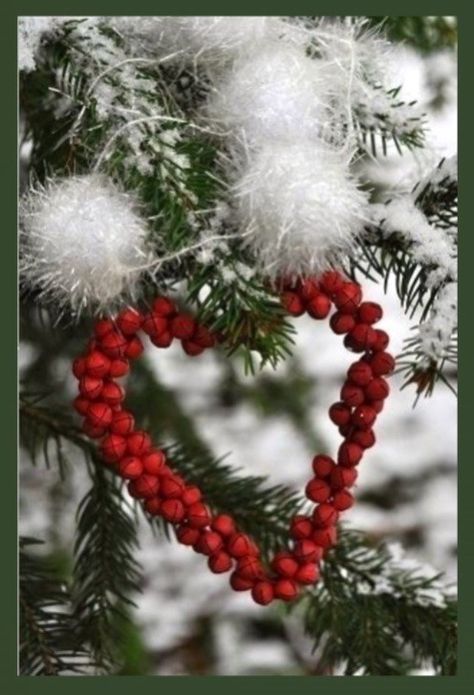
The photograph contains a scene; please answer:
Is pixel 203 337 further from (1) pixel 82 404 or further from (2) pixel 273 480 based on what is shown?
(2) pixel 273 480

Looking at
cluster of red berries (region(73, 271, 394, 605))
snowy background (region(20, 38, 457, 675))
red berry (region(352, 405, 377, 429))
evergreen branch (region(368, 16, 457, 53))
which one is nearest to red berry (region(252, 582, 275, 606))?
cluster of red berries (region(73, 271, 394, 605))

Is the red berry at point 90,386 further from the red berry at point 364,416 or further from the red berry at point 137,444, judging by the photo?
the red berry at point 364,416

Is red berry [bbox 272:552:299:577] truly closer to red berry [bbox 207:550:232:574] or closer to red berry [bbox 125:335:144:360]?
red berry [bbox 207:550:232:574]

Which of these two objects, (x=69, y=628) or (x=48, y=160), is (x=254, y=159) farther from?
(x=69, y=628)

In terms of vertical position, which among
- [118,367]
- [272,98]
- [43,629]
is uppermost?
[272,98]

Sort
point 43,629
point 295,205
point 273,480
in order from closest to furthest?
1. point 295,205
2. point 43,629
3. point 273,480

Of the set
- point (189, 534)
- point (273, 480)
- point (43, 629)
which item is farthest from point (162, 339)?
point (273, 480)

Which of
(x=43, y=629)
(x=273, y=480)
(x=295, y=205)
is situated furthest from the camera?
(x=273, y=480)

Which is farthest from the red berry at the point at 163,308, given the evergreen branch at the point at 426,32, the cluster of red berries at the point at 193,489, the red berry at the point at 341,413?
the evergreen branch at the point at 426,32
